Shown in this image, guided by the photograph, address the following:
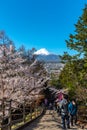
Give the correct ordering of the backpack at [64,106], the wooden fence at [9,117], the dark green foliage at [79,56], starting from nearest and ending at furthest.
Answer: the wooden fence at [9,117]
the backpack at [64,106]
the dark green foliage at [79,56]

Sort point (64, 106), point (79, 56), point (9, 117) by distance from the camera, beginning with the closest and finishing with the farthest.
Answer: point (9, 117)
point (64, 106)
point (79, 56)

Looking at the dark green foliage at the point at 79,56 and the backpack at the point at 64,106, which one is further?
the dark green foliage at the point at 79,56

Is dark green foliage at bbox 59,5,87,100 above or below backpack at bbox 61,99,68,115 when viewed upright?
above

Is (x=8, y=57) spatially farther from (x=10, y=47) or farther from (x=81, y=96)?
(x=81, y=96)

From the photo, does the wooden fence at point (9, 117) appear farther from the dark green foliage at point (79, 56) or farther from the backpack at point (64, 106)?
the dark green foliage at point (79, 56)

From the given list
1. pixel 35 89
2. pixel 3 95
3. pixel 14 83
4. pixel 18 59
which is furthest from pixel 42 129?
pixel 35 89

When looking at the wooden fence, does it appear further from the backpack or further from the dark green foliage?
the dark green foliage

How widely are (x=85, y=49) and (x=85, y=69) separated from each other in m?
1.97

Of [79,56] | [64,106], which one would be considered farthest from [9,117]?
[79,56]

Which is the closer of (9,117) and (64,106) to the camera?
(9,117)

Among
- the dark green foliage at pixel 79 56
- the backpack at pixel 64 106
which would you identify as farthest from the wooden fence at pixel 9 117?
the dark green foliage at pixel 79 56

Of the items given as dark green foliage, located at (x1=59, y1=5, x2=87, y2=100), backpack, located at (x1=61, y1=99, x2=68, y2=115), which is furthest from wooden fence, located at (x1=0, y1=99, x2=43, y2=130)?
dark green foliage, located at (x1=59, y1=5, x2=87, y2=100)

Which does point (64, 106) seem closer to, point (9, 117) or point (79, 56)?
point (9, 117)

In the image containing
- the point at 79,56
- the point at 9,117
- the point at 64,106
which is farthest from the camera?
the point at 79,56
